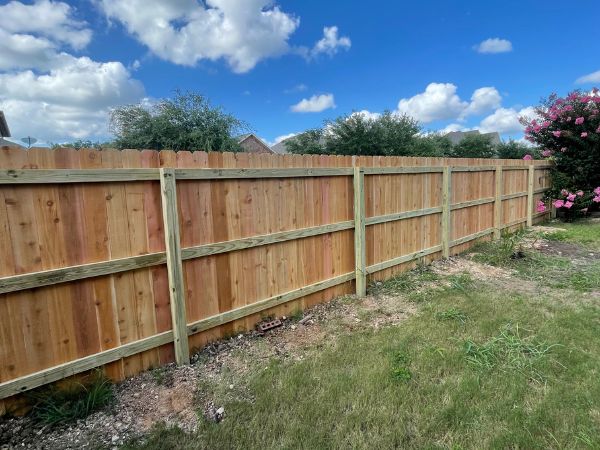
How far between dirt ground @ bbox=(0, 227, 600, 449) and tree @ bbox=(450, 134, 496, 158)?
2711 centimetres

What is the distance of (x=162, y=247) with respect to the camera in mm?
2752

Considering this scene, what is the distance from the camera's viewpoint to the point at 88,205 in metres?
2.36

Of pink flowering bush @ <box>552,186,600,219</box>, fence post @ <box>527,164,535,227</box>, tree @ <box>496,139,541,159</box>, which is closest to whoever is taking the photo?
fence post @ <box>527,164,535,227</box>

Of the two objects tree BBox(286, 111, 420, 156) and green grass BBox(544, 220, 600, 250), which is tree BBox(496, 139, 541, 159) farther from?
green grass BBox(544, 220, 600, 250)

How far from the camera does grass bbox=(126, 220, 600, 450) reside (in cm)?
203

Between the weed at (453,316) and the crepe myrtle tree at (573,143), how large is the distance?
900 cm

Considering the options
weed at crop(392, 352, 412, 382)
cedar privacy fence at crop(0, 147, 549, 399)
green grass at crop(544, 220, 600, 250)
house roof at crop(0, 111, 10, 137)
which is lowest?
green grass at crop(544, 220, 600, 250)

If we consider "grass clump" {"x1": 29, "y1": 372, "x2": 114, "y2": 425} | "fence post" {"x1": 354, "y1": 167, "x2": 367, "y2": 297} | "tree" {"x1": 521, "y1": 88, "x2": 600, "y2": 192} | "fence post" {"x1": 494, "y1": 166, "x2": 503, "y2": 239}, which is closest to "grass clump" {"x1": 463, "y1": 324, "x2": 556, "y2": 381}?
"fence post" {"x1": 354, "y1": 167, "x2": 367, "y2": 297}

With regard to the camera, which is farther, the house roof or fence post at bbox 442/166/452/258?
the house roof

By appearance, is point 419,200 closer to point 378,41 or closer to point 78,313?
point 78,313

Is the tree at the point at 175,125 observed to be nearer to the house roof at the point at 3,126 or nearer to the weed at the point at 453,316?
the house roof at the point at 3,126

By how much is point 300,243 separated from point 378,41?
1340cm

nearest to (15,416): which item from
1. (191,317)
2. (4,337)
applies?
(4,337)

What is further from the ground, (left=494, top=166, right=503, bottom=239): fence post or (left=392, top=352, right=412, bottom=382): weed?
(left=494, top=166, right=503, bottom=239): fence post
